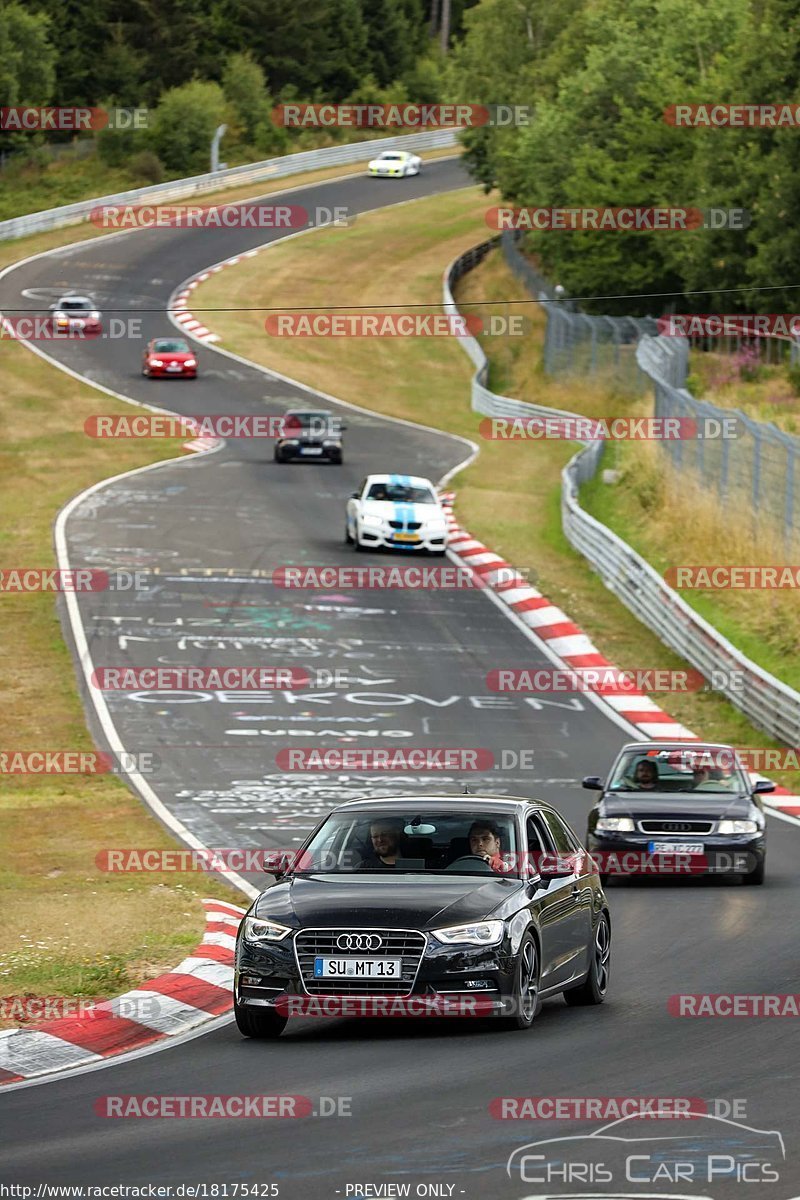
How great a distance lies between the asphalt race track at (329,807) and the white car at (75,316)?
7233 mm

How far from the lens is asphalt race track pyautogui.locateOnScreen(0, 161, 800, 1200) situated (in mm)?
8281

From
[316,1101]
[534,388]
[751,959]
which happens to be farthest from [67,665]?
[534,388]

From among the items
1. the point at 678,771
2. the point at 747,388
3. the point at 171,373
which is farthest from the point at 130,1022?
the point at 171,373

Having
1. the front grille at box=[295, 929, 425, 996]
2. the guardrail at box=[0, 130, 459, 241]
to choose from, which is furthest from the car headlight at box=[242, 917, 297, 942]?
the guardrail at box=[0, 130, 459, 241]

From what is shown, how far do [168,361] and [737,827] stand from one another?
4461 cm

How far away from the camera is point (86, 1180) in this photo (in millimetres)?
7742

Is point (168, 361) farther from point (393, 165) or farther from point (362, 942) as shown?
point (362, 942)

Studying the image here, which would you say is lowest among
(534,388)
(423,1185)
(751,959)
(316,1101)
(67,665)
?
(534,388)

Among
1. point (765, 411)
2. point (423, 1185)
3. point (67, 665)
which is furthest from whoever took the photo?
point (765, 411)

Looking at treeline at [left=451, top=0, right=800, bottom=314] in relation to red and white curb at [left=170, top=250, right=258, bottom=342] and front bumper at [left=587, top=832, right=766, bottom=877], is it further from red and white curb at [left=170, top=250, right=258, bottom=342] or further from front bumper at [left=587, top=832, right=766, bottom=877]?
front bumper at [left=587, top=832, right=766, bottom=877]

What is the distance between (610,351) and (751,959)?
4822 cm

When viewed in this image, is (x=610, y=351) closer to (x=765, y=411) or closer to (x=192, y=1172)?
(x=765, y=411)

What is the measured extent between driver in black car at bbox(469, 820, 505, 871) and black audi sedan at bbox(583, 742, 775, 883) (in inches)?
263

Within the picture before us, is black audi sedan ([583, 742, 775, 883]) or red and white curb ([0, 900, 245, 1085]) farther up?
red and white curb ([0, 900, 245, 1085])
